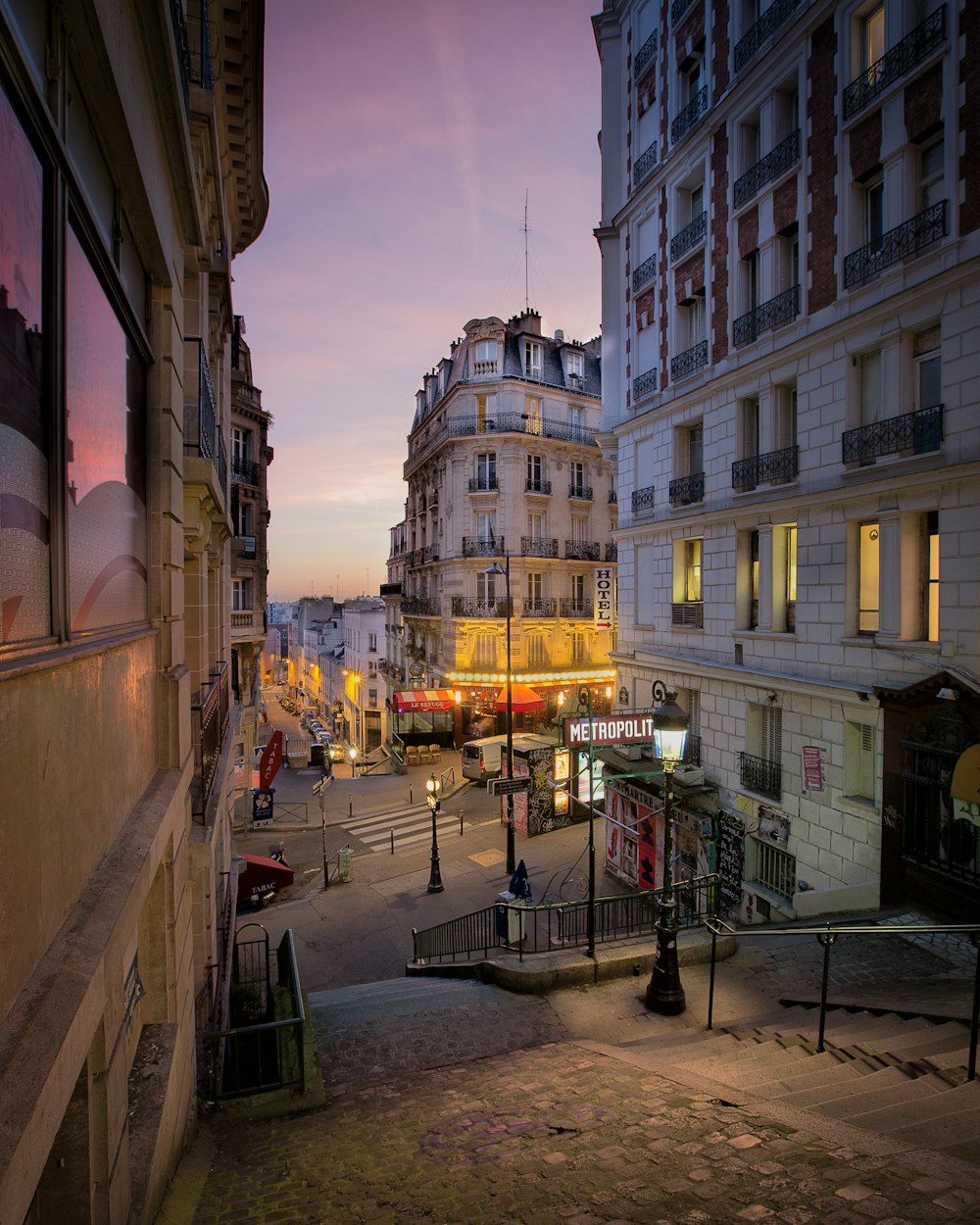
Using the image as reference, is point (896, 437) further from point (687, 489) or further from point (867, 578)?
point (687, 489)

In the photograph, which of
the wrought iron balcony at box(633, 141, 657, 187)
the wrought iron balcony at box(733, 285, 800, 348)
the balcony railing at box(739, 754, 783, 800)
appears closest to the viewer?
the wrought iron balcony at box(733, 285, 800, 348)

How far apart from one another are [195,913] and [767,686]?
11541mm

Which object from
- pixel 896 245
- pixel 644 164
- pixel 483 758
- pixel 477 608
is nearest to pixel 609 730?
pixel 896 245

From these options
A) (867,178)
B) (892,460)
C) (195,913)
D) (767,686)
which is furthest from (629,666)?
(195,913)

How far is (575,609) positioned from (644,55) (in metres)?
26.0

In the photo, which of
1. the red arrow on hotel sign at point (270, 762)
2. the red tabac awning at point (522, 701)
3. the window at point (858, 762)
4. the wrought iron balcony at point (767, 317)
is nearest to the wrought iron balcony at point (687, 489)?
the wrought iron balcony at point (767, 317)

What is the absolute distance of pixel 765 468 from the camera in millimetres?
14164

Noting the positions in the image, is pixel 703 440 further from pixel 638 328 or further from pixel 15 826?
pixel 15 826

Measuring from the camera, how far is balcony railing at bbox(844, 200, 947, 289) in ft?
34.5

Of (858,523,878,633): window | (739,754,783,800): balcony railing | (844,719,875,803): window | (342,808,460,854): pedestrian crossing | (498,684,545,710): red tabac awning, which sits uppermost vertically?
(858,523,878,633): window

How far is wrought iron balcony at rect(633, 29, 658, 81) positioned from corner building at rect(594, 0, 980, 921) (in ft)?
0.44

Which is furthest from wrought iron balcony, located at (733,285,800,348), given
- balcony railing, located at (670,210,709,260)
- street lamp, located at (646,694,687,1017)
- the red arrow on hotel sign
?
the red arrow on hotel sign

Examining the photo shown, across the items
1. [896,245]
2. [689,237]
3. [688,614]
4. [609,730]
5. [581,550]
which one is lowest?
[609,730]

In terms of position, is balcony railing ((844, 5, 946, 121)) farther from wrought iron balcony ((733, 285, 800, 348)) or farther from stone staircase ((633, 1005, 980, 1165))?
stone staircase ((633, 1005, 980, 1165))
